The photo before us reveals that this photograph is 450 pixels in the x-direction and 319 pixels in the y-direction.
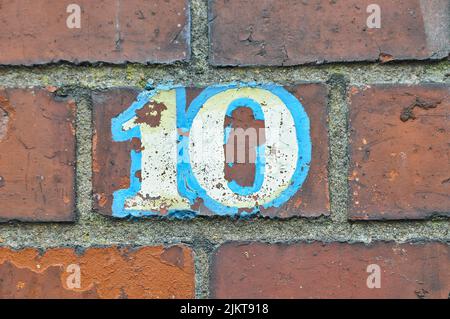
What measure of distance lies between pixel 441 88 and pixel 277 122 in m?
0.17

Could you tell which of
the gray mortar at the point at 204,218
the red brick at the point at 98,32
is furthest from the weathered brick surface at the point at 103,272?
the red brick at the point at 98,32

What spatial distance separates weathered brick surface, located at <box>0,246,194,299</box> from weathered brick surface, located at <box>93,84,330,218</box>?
0.16 feet

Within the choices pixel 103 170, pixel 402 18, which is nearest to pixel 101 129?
pixel 103 170

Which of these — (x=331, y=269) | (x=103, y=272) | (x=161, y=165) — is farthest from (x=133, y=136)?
(x=331, y=269)

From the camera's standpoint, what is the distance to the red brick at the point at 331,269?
0.58 meters

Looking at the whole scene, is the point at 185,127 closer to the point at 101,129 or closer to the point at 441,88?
the point at 101,129

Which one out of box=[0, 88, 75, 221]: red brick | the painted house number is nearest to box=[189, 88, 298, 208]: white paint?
the painted house number

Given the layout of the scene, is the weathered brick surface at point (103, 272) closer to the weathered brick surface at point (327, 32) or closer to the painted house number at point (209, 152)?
the painted house number at point (209, 152)

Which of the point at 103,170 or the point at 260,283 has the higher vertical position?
the point at 103,170

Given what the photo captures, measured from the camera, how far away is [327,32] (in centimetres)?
57

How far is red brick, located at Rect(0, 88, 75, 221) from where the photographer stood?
1.89ft

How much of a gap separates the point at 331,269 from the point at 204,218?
5.5 inches

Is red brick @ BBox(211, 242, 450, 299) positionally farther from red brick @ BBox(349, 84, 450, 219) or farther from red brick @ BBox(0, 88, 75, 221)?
red brick @ BBox(0, 88, 75, 221)

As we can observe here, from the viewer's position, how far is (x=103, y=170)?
1.90ft
